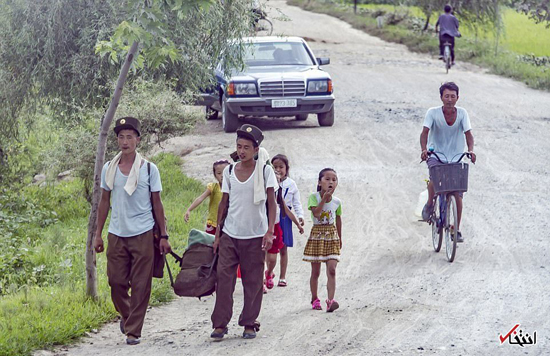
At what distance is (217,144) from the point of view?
18.6 metres

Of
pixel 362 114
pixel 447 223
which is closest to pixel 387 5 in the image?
pixel 362 114

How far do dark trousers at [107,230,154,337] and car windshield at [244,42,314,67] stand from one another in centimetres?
1252

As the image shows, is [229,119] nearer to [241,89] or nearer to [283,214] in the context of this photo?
[241,89]

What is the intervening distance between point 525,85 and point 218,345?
843 inches

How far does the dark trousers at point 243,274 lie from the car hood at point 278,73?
11.5 meters

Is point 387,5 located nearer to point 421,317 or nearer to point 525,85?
point 525,85

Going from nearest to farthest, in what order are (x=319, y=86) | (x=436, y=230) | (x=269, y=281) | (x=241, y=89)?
(x=269, y=281), (x=436, y=230), (x=241, y=89), (x=319, y=86)

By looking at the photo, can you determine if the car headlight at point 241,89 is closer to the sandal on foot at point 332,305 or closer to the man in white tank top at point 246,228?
the sandal on foot at point 332,305

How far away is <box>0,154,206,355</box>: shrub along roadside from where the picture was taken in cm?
782

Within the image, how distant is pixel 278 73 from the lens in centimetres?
1947

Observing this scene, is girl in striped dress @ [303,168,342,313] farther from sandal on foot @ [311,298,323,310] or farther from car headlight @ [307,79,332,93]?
car headlight @ [307,79,332,93]

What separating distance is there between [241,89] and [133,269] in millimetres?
11652

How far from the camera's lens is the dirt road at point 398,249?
25.3ft

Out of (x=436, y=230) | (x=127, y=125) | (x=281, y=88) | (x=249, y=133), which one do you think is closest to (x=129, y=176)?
(x=127, y=125)
